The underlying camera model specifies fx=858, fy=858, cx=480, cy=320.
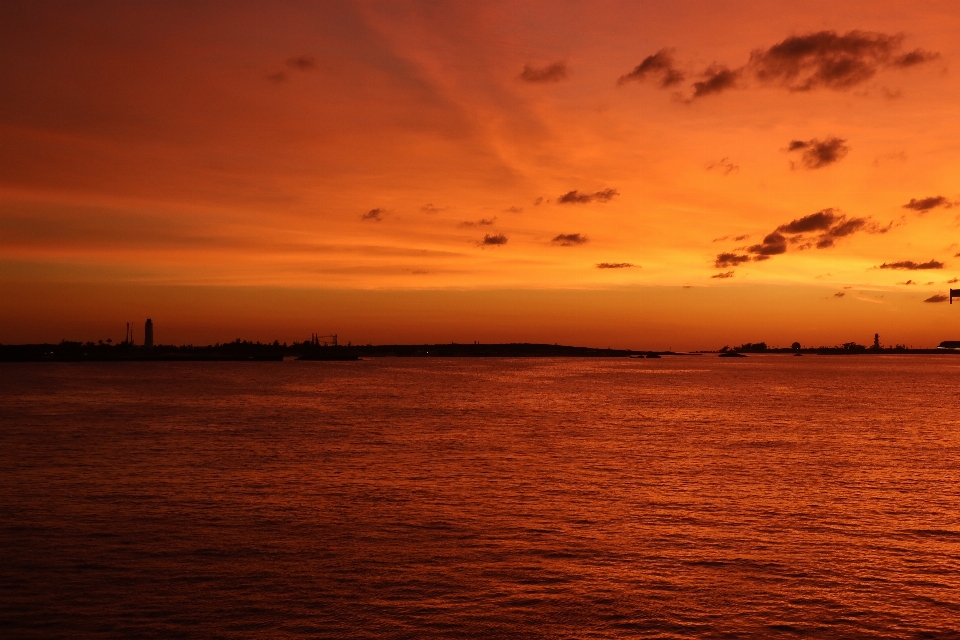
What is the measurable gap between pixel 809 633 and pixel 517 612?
6381mm

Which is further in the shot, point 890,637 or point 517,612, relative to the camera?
point 517,612

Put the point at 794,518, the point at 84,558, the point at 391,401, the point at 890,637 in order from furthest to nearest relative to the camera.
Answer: the point at 391,401, the point at 794,518, the point at 84,558, the point at 890,637

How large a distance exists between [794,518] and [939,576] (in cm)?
783

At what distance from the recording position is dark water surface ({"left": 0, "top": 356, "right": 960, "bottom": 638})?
19.6 m

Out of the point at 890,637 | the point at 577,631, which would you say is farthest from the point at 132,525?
the point at 890,637

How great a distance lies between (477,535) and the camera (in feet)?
Answer: 89.4

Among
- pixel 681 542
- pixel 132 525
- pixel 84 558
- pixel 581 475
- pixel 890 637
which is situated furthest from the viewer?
pixel 581 475

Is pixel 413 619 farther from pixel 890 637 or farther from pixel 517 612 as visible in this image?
pixel 890 637

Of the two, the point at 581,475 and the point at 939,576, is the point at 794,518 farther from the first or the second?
the point at 581,475

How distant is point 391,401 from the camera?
102 meters

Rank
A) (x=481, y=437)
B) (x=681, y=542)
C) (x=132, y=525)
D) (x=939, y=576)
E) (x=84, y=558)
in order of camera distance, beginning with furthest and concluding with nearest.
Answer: (x=481, y=437) < (x=132, y=525) < (x=681, y=542) < (x=84, y=558) < (x=939, y=576)

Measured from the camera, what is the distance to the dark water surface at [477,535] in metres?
19.6

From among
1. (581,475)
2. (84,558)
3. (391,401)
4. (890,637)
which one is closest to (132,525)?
(84,558)

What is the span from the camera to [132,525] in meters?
28.6
